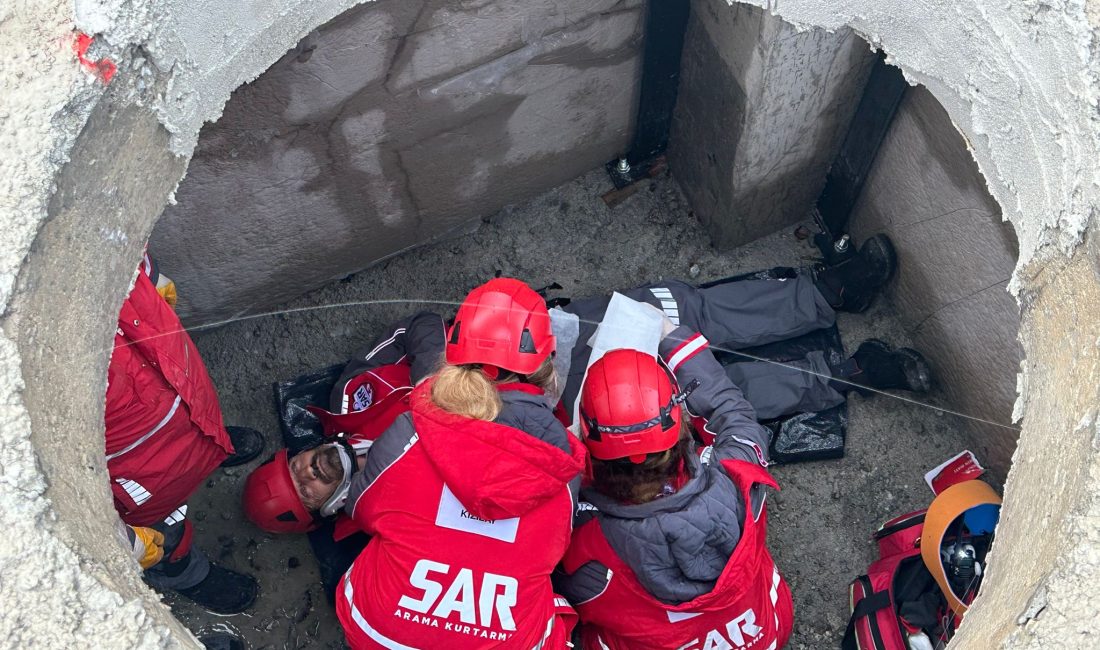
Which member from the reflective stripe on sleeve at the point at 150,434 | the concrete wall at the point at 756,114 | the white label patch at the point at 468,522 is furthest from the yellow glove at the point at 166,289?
the concrete wall at the point at 756,114

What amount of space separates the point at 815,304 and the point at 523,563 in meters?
1.93

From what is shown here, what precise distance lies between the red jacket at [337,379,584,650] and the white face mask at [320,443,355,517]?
1.80ft

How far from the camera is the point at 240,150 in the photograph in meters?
3.22

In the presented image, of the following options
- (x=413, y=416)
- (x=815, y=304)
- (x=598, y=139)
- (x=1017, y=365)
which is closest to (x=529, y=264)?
(x=598, y=139)

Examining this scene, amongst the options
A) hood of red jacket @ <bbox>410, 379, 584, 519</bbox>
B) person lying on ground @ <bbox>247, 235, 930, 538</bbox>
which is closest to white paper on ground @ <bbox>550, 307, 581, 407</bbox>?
person lying on ground @ <bbox>247, 235, 930, 538</bbox>

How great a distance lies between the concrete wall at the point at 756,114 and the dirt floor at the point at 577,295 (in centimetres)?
25

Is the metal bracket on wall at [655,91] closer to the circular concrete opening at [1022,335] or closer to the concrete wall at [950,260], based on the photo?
the concrete wall at [950,260]

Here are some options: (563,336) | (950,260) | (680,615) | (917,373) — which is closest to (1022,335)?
(680,615)

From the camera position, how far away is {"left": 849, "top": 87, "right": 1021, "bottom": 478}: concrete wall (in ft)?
10.6

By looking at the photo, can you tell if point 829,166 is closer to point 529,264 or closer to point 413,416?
point 529,264

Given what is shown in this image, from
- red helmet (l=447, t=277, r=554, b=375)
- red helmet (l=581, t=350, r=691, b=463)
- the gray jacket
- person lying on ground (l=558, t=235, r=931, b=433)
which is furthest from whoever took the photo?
person lying on ground (l=558, t=235, r=931, b=433)

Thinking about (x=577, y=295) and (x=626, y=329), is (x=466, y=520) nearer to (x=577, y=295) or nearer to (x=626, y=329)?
(x=626, y=329)

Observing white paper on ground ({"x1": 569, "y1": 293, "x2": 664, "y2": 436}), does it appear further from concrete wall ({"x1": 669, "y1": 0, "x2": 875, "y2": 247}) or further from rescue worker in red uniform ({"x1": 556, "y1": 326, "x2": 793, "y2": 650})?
concrete wall ({"x1": 669, "y1": 0, "x2": 875, "y2": 247})

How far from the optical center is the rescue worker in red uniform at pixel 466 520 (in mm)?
2539
